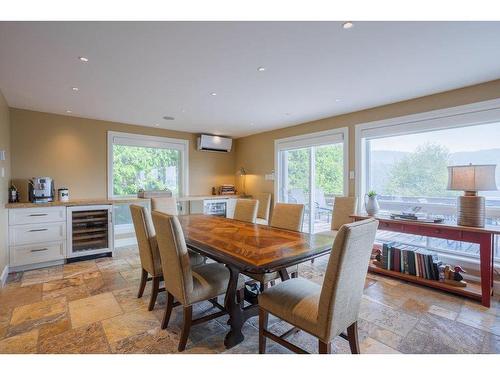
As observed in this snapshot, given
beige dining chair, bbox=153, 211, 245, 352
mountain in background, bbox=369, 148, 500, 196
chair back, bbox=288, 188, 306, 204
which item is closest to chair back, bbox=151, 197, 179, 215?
beige dining chair, bbox=153, 211, 245, 352

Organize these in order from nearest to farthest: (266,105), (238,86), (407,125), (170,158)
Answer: (238,86), (407,125), (266,105), (170,158)

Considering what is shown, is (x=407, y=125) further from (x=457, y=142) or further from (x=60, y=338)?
(x=60, y=338)

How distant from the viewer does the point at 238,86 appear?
282 centimetres

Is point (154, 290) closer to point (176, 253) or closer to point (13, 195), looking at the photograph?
point (176, 253)

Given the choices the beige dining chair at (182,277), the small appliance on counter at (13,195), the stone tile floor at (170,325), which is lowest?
the stone tile floor at (170,325)

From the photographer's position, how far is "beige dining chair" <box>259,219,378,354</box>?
1260mm

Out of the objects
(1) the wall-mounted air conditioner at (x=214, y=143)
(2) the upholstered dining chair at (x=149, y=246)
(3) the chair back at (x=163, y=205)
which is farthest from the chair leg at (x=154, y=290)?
(1) the wall-mounted air conditioner at (x=214, y=143)

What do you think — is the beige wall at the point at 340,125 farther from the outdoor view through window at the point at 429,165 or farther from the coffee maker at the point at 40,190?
the coffee maker at the point at 40,190

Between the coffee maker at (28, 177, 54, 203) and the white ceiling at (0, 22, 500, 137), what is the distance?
106 centimetres

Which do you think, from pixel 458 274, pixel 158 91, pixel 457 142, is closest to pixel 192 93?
pixel 158 91

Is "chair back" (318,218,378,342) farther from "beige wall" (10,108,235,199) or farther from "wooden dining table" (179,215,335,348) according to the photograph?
"beige wall" (10,108,235,199)

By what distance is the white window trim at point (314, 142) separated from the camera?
12.9ft

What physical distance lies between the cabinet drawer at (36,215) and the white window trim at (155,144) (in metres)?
1.01
